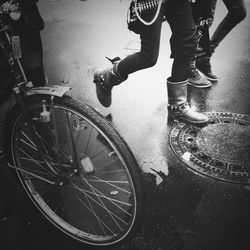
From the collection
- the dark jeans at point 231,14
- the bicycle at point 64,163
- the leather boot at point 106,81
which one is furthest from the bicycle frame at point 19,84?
the dark jeans at point 231,14

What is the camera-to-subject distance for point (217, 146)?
9.87 feet

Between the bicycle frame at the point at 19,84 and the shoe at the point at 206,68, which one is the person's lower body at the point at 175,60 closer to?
the shoe at the point at 206,68

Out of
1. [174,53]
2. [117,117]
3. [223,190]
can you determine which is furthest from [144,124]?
[223,190]

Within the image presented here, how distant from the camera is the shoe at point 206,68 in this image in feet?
14.3

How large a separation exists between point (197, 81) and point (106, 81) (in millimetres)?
1449

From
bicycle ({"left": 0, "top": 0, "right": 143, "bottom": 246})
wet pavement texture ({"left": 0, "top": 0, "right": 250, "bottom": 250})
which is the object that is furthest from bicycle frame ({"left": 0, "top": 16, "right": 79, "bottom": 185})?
wet pavement texture ({"left": 0, "top": 0, "right": 250, "bottom": 250})

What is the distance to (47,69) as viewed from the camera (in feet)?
17.0

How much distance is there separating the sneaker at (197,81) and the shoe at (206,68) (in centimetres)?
21

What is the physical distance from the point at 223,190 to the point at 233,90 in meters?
2.03

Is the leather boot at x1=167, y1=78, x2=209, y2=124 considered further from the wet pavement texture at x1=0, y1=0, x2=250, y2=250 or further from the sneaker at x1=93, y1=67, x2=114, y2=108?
the sneaker at x1=93, y1=67, x2=114, y2=108

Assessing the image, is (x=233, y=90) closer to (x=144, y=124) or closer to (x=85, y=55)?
(x=144, y=124)

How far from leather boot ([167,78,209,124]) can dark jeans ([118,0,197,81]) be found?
95mm

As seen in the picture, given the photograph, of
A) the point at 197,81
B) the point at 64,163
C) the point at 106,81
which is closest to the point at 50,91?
the point at 64,163

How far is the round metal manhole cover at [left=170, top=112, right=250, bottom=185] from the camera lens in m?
2.69
